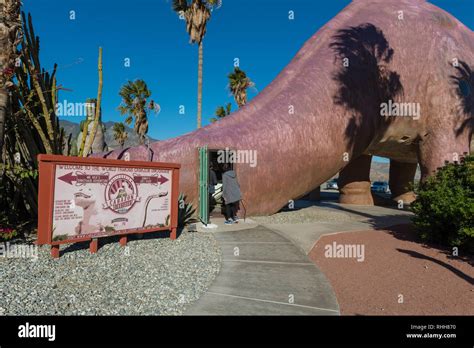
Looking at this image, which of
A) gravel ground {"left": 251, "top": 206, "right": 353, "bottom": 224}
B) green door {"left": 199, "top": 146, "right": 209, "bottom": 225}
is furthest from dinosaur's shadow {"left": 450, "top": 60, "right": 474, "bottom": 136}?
green door {"left": 199, "top": 146, "right": 209, "bottom": 225}

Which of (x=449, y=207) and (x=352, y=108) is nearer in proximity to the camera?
(x=449, y=207)

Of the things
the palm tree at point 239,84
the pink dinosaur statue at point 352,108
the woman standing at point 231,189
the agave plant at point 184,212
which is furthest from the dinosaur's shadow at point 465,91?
the palm tree at point 239,84

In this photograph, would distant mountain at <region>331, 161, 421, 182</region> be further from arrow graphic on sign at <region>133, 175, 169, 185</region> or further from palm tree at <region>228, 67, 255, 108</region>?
arrow graphic on sign at <region>133, 175, 169, 185</region>

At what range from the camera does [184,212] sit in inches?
310

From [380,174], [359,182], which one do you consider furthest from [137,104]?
[380,174]

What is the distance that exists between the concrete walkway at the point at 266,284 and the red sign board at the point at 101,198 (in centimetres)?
153

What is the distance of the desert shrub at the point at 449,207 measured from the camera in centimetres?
549

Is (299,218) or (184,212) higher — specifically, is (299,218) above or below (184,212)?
below

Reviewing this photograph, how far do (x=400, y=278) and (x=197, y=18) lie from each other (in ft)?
73.7

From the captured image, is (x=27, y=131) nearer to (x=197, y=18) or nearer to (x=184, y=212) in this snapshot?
(x=184, y=212)

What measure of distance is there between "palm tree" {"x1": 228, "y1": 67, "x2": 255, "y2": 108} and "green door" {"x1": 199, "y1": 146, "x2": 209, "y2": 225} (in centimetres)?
2556

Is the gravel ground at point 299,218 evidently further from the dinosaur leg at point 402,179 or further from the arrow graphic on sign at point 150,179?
the dinosaur leg at point 402,179

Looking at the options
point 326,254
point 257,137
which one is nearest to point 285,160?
point 257,137
